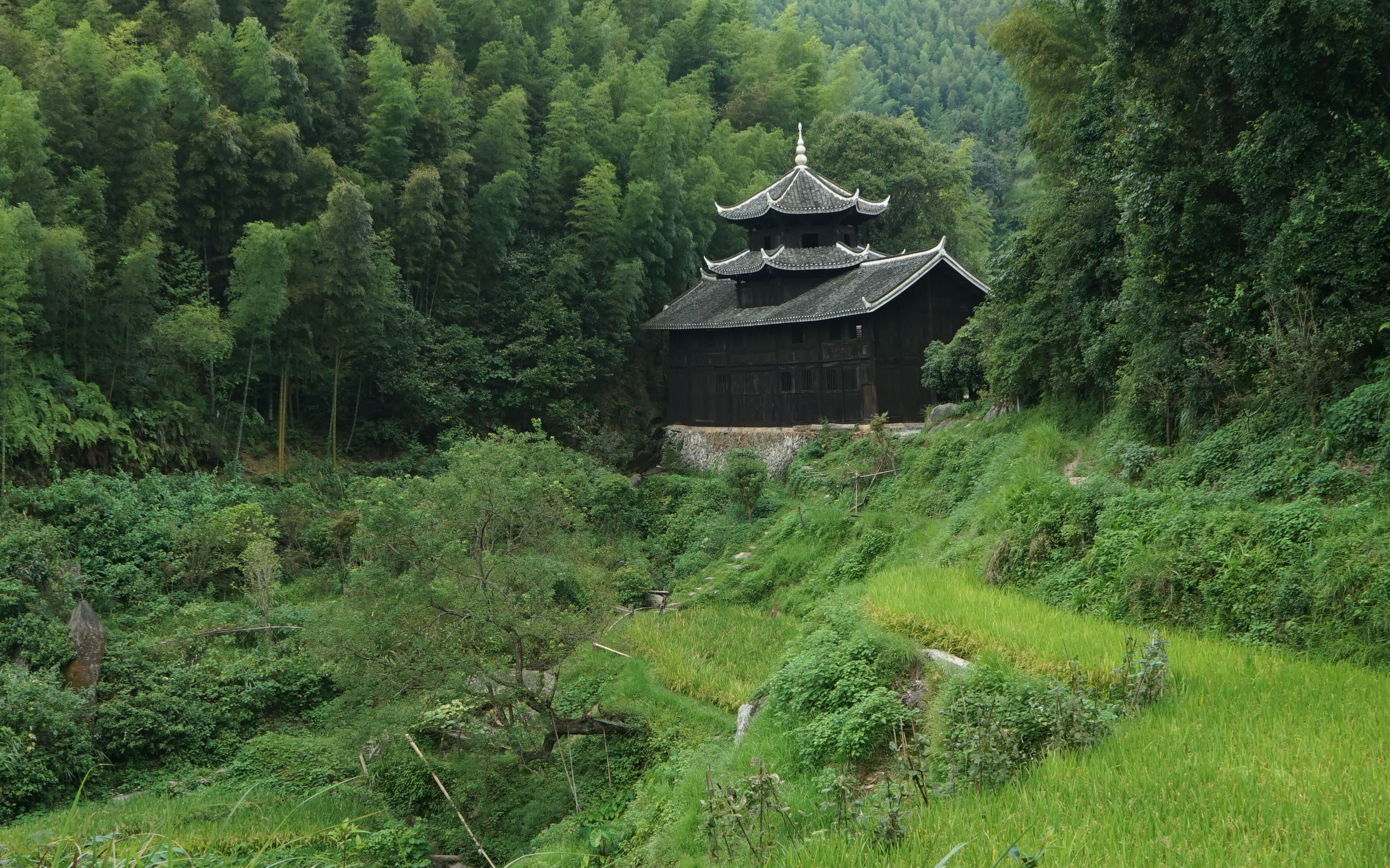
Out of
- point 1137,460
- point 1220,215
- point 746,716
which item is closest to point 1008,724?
point 746,716

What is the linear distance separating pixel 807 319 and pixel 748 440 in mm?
2993

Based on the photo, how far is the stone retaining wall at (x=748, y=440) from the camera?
824 inches

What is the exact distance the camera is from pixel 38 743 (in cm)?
1027

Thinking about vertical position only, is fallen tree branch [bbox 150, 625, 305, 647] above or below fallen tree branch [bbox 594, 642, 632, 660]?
above

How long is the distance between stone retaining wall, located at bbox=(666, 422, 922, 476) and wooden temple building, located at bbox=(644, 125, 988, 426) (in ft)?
1.53

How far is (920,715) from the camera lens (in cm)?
601

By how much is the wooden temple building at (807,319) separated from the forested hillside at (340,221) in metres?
1.90

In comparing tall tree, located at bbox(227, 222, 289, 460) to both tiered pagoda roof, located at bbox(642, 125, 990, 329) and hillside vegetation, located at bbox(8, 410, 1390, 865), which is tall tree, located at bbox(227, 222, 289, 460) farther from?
tiered pagoda roof, located at bbox(642, 125, 990, 329)

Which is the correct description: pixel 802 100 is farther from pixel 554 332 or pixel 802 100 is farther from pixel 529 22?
pixel 554 332

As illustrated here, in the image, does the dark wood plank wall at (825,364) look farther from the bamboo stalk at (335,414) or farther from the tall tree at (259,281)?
the tall tree at (259,281)

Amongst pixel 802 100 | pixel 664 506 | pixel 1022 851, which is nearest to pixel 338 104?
pixel 664 506

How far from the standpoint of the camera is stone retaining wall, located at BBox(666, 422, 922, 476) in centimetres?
2094

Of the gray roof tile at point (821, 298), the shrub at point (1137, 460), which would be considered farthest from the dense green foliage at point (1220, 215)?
the gray roof tile at point (821, 298)

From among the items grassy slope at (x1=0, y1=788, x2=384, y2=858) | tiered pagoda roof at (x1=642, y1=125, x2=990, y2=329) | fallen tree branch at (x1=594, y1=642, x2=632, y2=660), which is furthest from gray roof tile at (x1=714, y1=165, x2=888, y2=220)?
grassy slope at (x1=0, y1=788, x2=384, y2=858)
